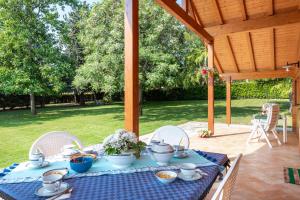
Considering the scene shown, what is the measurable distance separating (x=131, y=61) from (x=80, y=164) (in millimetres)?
1379

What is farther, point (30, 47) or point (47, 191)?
point (30, 47)

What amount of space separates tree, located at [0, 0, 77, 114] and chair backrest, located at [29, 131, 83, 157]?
9734 millimetres

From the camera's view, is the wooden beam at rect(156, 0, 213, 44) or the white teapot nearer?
the white teapot

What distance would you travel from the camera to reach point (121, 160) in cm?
172

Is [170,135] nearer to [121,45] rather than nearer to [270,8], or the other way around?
[270,8]

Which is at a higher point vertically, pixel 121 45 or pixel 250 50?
pixel 121 45

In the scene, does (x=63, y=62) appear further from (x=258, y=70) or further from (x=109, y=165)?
(x=109, y=165)

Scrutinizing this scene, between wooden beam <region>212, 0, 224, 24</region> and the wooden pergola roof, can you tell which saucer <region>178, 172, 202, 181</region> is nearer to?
the wooden pergola roof

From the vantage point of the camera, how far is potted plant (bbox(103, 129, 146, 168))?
1.72 m

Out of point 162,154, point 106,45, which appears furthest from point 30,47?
point 162,154

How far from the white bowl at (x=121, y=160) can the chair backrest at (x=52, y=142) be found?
31.1 inches

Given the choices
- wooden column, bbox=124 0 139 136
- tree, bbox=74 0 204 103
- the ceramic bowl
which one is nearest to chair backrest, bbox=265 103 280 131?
wooden column, bbox=124 0 139 136

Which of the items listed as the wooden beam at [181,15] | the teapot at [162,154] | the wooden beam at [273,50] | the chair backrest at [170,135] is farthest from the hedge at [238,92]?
the teapot at [162,154]

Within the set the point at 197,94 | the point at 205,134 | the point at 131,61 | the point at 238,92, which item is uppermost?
the point at 131,61
